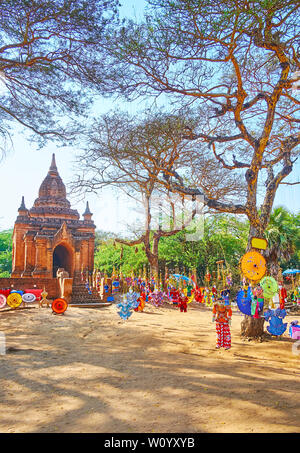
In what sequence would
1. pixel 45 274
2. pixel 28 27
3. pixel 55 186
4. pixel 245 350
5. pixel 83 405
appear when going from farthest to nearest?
pixel 55 186, pixel 45 274, pixel 28 27, pixel 245 350, pixel 83 405

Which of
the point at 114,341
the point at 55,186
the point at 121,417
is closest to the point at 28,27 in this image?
the point at 114,341

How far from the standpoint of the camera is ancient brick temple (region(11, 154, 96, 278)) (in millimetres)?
24422

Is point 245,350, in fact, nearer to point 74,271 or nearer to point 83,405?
point 83,405

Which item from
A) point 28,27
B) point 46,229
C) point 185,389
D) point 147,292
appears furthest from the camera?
point 46,229

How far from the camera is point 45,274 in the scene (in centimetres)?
Answer: 2394

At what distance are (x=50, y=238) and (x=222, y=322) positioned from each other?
18705 mm

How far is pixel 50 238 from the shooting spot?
24.5 metres

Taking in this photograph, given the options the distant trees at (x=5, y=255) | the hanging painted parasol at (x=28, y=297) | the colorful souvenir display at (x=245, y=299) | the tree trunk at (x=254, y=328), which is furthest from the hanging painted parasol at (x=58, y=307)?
the distant trees at (x=5, y=255)

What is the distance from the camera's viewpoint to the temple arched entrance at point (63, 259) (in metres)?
26.3

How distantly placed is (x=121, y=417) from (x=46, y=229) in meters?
22.6

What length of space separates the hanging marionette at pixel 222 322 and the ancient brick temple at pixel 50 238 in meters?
18.1

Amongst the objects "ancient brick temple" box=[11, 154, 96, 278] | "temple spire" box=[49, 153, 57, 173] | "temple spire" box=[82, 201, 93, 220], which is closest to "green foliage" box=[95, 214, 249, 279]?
"ancient brick temple" box=[11, 154, 96, 278]

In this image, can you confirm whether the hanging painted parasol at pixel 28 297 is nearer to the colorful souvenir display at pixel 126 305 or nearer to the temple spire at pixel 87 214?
the colorful souvenir display at pixel 126 305

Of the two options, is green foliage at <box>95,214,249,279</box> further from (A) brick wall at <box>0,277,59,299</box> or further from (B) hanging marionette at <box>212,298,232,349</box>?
(B) hanging marionette at <box>212,298,232,349</box>
